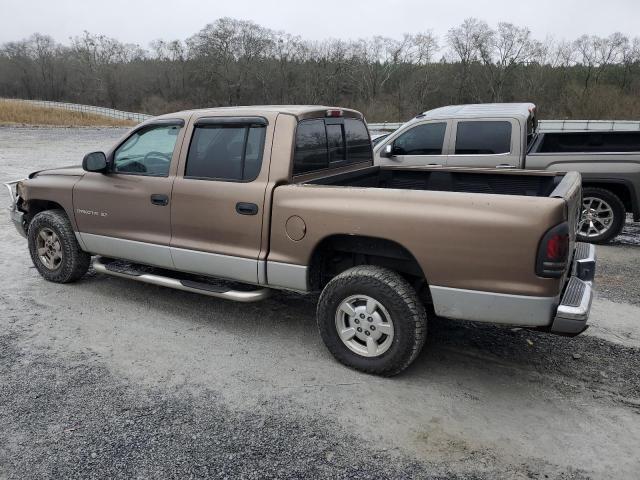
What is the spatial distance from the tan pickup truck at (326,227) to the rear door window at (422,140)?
9.56 ft

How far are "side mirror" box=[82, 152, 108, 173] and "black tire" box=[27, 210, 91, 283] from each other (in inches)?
33.7

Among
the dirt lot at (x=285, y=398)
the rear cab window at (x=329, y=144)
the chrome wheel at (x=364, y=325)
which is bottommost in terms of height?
the dirt lot at (x=285, y=398)

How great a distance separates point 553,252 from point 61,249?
471 cm

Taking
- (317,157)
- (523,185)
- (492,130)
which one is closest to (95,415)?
(317,157)

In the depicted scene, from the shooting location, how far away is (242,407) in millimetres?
3316

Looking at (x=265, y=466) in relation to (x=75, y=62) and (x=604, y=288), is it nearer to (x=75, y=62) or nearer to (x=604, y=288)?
(x=604, y=288)

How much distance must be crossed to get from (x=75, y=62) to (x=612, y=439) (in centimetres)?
9029

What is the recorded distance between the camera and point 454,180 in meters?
5.05

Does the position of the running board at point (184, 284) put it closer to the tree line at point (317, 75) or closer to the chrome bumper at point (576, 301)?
the chrome bumper at point (576, 301)

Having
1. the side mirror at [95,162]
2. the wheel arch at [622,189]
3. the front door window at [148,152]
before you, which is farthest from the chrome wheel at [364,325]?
the wheel arch at [622,189]

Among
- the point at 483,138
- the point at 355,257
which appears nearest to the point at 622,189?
the point at 483,138

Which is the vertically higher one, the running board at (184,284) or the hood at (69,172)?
the hood at (69,172)

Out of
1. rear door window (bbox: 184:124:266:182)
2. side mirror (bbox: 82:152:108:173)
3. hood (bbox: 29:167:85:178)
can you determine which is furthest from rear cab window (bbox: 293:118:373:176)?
hood (bbox: 29:167:85:178)

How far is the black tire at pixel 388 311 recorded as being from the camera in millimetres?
3443
